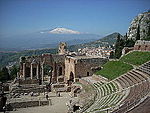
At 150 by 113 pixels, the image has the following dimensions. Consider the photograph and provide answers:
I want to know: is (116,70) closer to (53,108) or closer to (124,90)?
(124,90)

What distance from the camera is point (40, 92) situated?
116 feet

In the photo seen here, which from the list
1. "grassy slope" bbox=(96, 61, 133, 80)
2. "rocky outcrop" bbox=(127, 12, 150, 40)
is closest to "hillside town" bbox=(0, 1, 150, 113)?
"grassy slope" bbox=(96, 61, 133, 80)

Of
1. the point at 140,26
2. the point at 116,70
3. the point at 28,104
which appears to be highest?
the point at 140,26

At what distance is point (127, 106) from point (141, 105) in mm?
1060

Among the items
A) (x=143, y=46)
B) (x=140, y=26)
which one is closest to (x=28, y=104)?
(x=143, y=46)

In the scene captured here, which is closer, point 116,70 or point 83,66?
point 116,70

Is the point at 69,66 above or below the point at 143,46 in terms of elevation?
below

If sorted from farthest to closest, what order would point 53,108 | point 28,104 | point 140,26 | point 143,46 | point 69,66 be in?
point 140,26 → point 69,66 → point 143,46 → point 28,104 → point 53,108

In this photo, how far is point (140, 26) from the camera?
206ft

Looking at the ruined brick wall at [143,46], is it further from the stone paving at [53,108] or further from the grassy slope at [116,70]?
the stone paving at [53,108]

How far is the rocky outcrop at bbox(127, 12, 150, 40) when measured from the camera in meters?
59.3

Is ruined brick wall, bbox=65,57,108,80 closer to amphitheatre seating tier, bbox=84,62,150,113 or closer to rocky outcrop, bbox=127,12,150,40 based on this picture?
amphitheatre seating tier, bbox=84,62,150,113

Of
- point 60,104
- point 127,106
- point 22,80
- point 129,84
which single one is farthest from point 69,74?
point 127,106

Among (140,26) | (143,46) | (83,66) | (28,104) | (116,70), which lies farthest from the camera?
(140,26)
